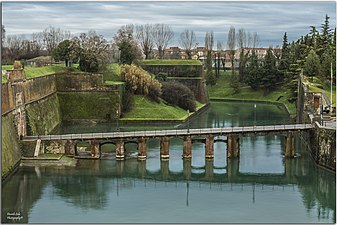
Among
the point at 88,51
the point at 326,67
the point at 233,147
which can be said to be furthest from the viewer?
the point at 88,51

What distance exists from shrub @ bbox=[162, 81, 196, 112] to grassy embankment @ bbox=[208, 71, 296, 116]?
12.7 meters

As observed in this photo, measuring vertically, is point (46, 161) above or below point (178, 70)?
below

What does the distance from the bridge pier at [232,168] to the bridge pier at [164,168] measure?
329 cm

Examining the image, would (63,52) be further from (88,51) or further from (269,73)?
(269,73)

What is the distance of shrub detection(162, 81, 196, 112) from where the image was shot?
62156 mm

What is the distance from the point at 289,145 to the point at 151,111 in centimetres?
2159

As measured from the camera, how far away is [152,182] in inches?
1231

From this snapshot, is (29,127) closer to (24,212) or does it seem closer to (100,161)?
(100,161)

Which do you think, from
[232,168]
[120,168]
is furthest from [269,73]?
[120,168]

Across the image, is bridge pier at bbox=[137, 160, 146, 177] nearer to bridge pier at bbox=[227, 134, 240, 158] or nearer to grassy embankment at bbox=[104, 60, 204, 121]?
bridge pier at bbox=[227, 134, 240, 158]

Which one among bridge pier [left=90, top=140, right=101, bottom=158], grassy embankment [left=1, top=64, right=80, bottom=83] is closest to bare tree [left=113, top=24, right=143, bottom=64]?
grassy embankment [left=1, top=64, right=80, bottom=83]

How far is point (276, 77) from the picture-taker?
80.3m

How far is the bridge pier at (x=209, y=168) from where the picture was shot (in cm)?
3284

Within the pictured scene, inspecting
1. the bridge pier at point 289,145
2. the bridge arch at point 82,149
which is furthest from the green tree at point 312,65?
the bridge arch at point 82,149
